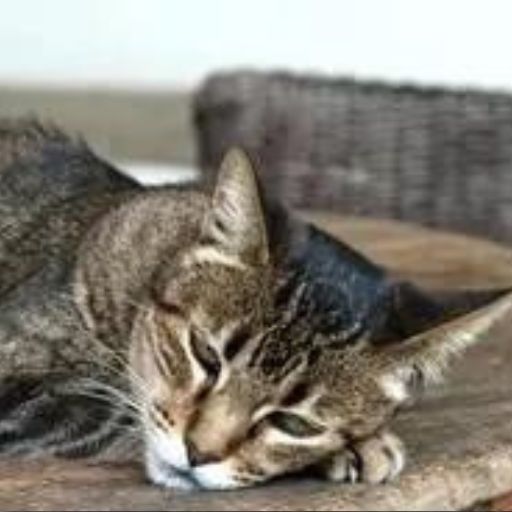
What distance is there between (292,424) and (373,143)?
8.61 feet

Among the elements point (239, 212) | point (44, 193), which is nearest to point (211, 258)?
point (239, 212)

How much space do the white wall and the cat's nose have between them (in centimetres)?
301

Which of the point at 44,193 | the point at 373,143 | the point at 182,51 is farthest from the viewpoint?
the point at 182,51

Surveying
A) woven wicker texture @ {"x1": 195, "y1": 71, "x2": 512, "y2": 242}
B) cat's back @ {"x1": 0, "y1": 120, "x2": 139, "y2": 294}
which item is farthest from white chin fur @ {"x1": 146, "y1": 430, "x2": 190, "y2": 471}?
woven wicker texture @ {"x1": 195, "y1": 71, "x2": 512, "y2": 242}

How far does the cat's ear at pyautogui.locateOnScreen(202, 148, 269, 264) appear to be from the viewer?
2.66m

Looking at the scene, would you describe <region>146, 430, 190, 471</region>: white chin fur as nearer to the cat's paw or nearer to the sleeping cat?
the sleeping cat

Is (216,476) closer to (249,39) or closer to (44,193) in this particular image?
(44,193)

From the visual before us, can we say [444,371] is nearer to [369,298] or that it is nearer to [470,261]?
[369,298]

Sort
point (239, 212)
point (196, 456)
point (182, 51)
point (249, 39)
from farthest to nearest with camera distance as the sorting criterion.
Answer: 1. point (182, 51)
2. point (249, 39)
3. point (239, 212)
4. point (196, 456)

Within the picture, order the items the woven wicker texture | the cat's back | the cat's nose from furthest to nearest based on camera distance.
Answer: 1. the woven wicker texture
2. the cat's back
3. the cat's nose

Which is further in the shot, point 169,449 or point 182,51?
point 182,51

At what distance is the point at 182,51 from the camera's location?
20.0ft

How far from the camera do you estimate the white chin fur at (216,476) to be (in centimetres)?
259

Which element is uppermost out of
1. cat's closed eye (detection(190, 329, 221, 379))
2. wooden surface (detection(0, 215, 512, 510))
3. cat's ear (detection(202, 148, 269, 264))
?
cat's ear (detection(202, 148, 269, 264))
